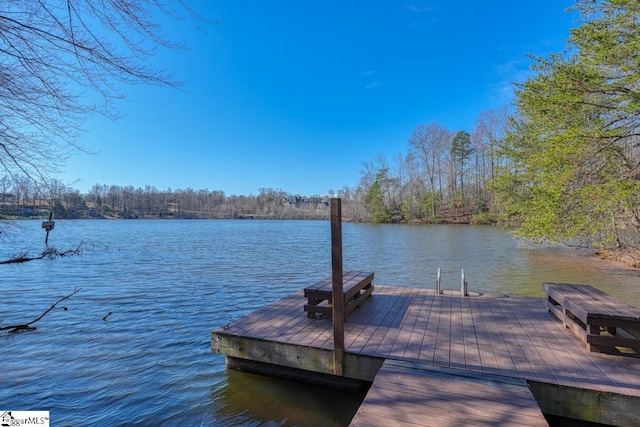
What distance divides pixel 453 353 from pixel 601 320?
1.59 metres

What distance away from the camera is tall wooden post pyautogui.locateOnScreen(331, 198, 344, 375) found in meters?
3.38

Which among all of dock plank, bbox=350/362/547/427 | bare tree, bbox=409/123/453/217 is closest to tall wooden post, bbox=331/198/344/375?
dock plank, bbox=350/362/547/427

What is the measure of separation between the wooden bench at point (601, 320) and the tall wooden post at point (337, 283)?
269cm

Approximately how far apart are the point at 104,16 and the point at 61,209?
3305mm

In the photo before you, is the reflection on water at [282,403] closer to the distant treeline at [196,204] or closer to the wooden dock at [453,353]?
the wooden dock at [453,353]

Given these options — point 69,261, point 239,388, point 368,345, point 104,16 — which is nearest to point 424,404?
point 368,345

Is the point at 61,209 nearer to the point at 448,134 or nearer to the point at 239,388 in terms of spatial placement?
the point at 239,388

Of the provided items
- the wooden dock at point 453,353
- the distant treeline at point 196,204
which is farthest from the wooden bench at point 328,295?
the distant treeline at point 196,204

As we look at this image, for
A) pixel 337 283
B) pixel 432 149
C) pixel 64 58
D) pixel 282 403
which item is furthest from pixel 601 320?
pixel 432 149

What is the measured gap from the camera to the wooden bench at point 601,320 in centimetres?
330

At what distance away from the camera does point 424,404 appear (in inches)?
103

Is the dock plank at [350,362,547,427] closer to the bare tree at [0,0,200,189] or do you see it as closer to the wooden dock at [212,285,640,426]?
the wooden dock at [212,285,640,426]

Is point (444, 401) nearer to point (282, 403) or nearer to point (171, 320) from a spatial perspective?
point (282, 403)

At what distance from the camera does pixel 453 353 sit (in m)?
3.50
